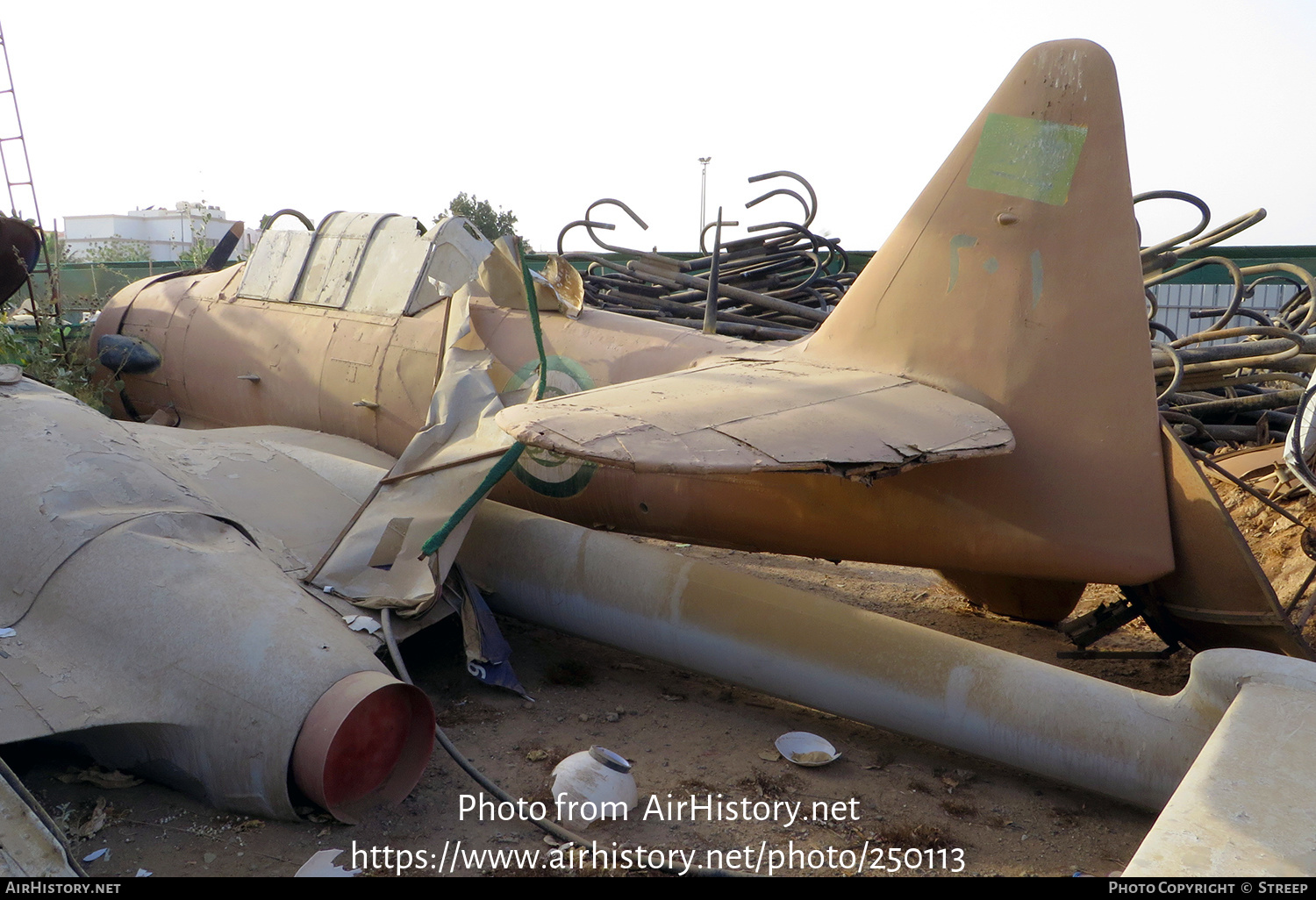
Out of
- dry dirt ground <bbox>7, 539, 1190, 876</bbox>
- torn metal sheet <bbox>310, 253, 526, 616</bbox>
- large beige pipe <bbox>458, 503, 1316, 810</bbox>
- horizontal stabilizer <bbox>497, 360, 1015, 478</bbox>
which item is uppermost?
horizontal stabilizer <bbox>497, 360, 1015, 478</bbox>

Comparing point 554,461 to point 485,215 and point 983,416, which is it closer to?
point 983,416

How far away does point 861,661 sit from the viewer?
3.77 m

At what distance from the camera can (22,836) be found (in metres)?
2.51

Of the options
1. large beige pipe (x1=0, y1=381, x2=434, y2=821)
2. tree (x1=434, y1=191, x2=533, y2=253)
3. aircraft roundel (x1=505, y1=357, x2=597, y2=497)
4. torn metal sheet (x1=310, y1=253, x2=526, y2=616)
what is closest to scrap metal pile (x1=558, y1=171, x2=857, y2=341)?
aircraft roundel (x1=505, y1=357, x2=597, y2=497)

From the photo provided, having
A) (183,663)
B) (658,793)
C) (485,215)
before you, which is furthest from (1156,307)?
(485,215)

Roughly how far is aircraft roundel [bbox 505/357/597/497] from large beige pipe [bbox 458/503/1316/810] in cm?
37

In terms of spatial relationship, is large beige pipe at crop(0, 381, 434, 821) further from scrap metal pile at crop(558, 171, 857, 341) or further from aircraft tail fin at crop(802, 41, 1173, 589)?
scrap metal pile at crop(558, 171, 857, 341)

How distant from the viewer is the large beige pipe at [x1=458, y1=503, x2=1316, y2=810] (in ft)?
10.6

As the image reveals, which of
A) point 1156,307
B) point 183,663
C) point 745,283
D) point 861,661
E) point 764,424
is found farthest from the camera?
point 745,283

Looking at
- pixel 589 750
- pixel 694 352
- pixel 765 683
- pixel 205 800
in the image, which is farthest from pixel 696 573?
pixel 205 800

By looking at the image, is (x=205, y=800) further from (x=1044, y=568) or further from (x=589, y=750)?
(x=1044, y=568)

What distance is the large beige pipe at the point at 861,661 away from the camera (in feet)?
10.6

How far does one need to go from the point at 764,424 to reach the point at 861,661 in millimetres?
1200

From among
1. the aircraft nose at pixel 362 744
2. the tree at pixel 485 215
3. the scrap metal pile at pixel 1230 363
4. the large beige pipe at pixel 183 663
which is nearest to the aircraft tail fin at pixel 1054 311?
the scrap metal pile at pixel 1230 363
